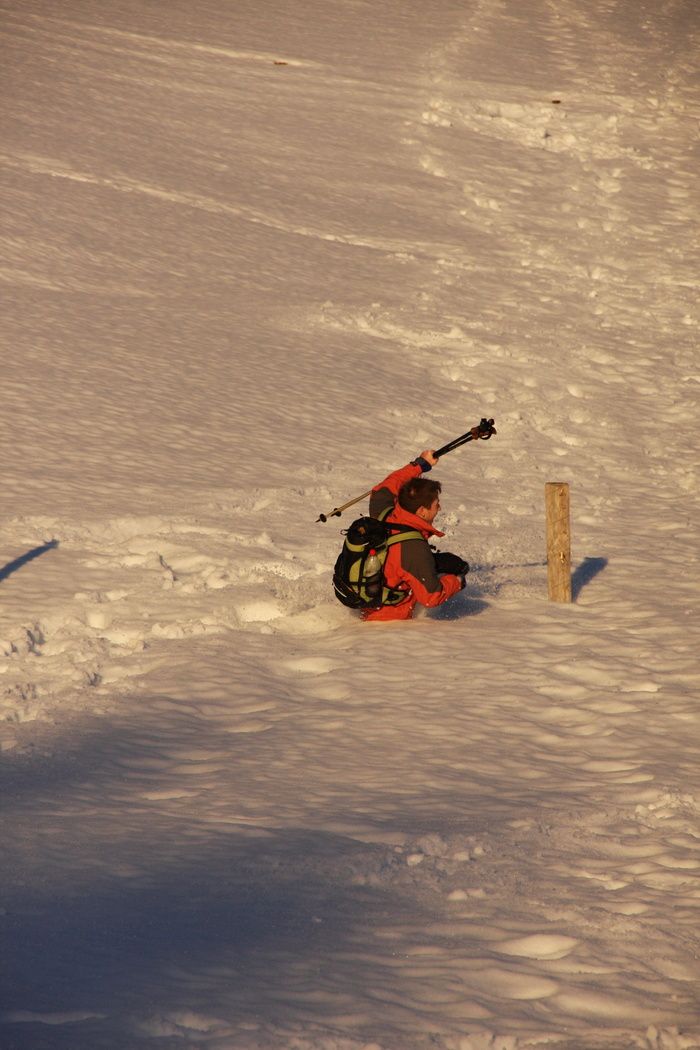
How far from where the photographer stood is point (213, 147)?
21.0 meters

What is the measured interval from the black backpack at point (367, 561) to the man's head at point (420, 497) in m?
0.13

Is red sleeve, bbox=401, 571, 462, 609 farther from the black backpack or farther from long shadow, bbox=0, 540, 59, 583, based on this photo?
long shadow, bbox=0, 540, 59, 583

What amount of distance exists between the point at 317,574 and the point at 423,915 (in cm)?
499

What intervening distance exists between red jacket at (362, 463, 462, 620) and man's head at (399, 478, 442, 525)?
43mm

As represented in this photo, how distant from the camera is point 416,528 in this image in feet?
25.5

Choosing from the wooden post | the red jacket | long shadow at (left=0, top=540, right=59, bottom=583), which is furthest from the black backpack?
long shadow at (left=0, top=540, right=59, bottom=583)

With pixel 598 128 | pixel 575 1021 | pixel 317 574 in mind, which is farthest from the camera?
pixel 598 128

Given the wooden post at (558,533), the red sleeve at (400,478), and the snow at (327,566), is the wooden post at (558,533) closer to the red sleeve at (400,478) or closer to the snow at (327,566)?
the snow at (327,566)

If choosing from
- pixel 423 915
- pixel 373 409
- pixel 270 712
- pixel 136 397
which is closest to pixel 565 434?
pixel 373 409

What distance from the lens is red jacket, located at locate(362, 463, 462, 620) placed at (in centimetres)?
768

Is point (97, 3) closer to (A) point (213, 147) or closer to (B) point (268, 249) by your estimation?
(A) point (213, 147)

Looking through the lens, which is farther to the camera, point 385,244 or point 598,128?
point 598,128

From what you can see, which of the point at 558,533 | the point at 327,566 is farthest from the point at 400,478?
the point at 327,566

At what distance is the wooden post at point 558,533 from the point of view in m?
8.82
